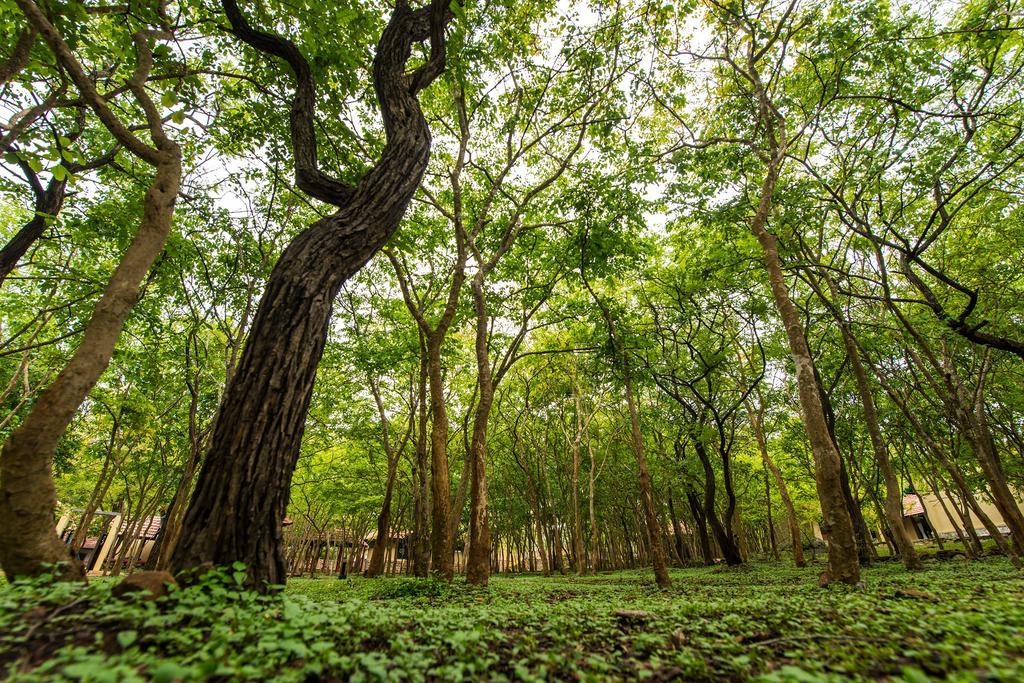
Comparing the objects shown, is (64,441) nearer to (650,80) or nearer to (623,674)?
(623,674)

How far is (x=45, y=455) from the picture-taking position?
2641 mm

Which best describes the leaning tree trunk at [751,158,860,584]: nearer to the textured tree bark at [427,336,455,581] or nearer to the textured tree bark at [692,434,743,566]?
the textured tree bark at [427,336,455,581]

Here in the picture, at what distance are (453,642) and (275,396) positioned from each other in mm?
2123

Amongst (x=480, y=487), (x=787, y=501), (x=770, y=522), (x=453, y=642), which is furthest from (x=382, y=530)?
(x=770, y=522)

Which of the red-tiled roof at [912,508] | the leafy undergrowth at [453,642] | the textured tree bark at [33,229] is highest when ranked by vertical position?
the textured tree bark at [33,229]

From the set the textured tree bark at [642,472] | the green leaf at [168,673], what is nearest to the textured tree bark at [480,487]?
the textured tree bark at [642,472]

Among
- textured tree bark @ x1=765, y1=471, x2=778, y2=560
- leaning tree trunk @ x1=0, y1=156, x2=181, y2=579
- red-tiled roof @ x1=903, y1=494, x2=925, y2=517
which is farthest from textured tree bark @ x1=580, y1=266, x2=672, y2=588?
red-tiled roof @ x1=903, y1=494, x2=925, y2=517

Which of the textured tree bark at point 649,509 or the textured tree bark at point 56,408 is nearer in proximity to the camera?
the textured tree bark at point 56,408

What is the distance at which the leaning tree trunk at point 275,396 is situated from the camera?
2766 millimetres

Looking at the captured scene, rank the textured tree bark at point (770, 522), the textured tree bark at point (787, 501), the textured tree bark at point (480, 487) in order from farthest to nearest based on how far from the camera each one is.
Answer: the textured tree bark at point (770, 522)
the textured tree bark at point (787, 501)
the textured tree bark at point (480, 487)

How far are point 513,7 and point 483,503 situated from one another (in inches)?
410

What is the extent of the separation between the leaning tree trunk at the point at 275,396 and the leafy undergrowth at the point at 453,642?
11.5 inches

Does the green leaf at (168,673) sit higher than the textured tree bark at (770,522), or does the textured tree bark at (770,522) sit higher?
A: the textured tree bark at (770,522)

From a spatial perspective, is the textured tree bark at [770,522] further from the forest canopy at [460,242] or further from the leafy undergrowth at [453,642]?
the leafy undergrowth at [453,642]
